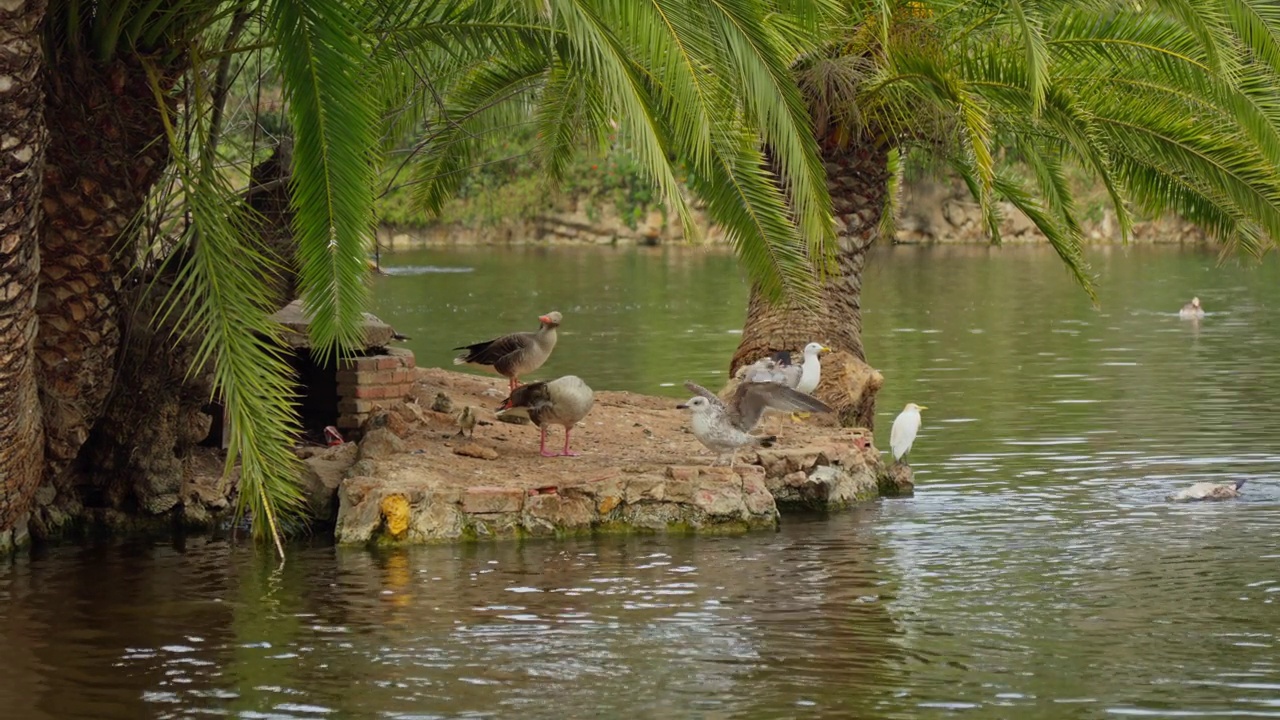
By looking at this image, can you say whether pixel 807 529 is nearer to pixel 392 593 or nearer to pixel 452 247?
pixel 392 593

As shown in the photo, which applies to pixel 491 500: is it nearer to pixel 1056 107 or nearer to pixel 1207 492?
pixel 1207 492

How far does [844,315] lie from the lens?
53.3 feet

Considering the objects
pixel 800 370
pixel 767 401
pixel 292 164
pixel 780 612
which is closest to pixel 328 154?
pixel 292 164

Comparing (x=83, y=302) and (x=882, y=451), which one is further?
(x=882, y=451)

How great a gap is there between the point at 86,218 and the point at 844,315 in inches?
294

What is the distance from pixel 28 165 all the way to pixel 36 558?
2.73 metres

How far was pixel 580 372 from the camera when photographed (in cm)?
2280

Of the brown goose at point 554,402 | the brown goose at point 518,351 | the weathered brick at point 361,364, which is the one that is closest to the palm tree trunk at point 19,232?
the weathered brick at point 361,364

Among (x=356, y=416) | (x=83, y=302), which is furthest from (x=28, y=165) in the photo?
(x=356, y=416)

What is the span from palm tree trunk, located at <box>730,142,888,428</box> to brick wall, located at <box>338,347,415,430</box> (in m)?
3.56

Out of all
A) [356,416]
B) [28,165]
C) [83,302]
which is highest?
[28,165]

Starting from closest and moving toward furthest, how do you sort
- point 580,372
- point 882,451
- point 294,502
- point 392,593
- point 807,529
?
point 392,593 → point 294,502 → point 807,529 → point 882,451 → point 580,372

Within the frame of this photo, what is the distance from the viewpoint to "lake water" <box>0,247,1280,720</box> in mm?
7770

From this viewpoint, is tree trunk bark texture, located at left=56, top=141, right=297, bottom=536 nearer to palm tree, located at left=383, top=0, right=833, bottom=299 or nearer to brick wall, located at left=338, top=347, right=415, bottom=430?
brick wall, located at left=338, top=347, right=415, bottom=430
